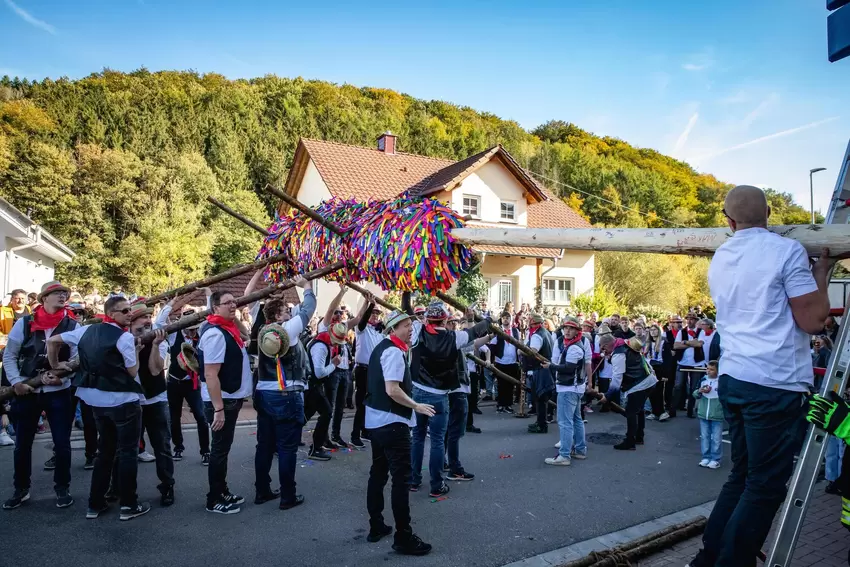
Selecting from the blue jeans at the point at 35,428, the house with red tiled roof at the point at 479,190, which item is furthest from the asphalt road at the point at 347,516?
the house with red tiled roof at the point at 479,190

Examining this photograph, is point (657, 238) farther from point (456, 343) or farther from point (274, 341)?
point (274, 341)

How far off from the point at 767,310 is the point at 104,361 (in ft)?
16.3

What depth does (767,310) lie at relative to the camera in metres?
2.67

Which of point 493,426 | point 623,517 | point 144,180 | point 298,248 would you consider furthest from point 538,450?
point 144,180

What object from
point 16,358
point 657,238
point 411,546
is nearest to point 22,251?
point 16,358

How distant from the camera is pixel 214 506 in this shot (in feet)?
17.3

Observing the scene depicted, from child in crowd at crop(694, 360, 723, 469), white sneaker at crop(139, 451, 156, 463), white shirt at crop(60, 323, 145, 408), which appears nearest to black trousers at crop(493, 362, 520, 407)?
child in crowd at crop(694, 360, 723, 469)

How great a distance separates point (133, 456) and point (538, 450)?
5.21m

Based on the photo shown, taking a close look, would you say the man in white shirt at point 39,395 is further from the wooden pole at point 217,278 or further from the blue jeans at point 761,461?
the blue jeans at point 761,461

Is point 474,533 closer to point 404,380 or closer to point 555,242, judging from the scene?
point 404,380

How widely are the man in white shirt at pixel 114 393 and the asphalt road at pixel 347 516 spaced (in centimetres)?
32

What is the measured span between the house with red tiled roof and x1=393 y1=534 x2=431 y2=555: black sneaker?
16.0m

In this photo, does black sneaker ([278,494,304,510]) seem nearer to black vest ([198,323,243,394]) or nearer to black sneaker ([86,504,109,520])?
black vest ([198,323,243,394])

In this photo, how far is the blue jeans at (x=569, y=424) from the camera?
7.25 metres
